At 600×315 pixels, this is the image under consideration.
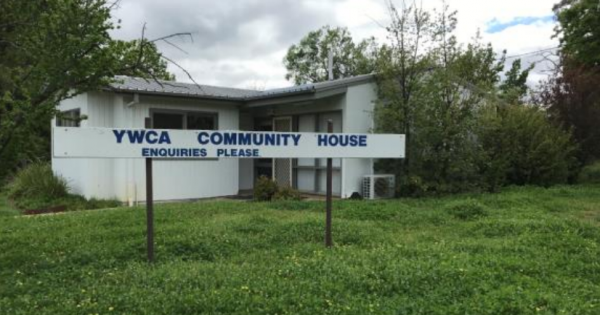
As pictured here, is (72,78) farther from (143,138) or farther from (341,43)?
(341,43)

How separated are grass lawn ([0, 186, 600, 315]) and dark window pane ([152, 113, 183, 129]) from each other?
134 inches

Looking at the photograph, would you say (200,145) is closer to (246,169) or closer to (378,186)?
(378,186)

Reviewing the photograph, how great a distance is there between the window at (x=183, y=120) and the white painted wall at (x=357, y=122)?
3.54 m

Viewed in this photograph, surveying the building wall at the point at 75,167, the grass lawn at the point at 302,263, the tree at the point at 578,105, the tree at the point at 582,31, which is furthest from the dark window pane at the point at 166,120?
the tree at the point at 582,31

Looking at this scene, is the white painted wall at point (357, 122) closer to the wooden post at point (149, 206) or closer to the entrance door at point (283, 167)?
the entrance door at point (283, 167)

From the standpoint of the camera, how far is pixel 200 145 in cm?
543

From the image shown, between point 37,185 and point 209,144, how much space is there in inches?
327

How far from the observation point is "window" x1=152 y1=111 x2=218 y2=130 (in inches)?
460

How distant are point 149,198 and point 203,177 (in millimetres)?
6724

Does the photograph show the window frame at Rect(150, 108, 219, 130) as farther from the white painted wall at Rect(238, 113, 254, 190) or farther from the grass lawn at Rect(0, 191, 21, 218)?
the grass lawn at Rect(0, 191, 21, 218)

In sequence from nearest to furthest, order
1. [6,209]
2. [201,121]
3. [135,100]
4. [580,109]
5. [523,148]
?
1. [6,209]
2. [135,100]
3. [201,121]
4. [523,148]
5. [580,109]

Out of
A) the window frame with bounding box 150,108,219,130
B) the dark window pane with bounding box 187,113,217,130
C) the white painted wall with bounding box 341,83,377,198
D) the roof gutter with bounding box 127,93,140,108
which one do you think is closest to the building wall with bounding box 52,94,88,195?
the roof gutter with bounding box 127,93,140,108

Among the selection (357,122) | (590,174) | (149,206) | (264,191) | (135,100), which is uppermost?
(135,100)

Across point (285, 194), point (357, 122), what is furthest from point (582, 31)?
point (285, 194)
